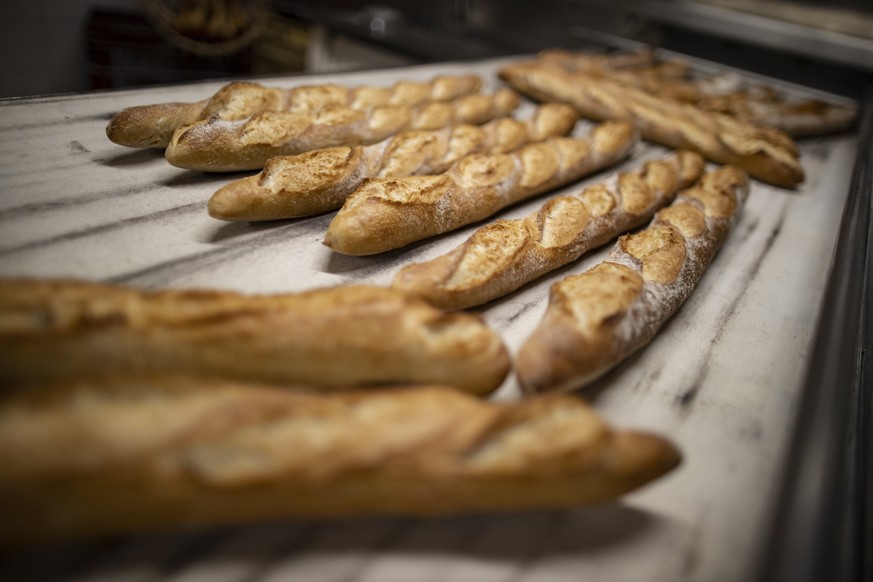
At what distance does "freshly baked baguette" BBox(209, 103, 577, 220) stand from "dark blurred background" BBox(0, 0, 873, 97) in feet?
5.30

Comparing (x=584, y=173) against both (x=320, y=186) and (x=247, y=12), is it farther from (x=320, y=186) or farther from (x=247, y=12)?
(x=247, y=12)

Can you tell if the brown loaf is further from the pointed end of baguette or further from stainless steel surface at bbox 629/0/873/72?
the pointed end of baguette

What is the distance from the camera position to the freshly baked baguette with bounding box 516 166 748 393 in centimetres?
100

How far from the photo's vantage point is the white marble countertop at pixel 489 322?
0.77m

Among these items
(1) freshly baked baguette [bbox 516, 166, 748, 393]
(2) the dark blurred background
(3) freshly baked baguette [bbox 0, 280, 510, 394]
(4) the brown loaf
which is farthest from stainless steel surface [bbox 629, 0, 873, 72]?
(3) freshly baked baguette [bbox 0, 280, 510, 394]

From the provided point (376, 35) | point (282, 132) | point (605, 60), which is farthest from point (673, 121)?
point (376, 35)

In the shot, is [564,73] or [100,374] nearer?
[100,374]

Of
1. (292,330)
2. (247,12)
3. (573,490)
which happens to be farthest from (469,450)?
(247,12)

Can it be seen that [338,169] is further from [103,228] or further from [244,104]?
[103,228]

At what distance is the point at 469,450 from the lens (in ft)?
2.54

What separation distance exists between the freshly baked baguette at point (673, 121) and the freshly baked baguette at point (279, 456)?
1.68m

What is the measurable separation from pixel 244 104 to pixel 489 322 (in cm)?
105

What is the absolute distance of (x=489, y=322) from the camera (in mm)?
1234

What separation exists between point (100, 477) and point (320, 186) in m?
0.93
